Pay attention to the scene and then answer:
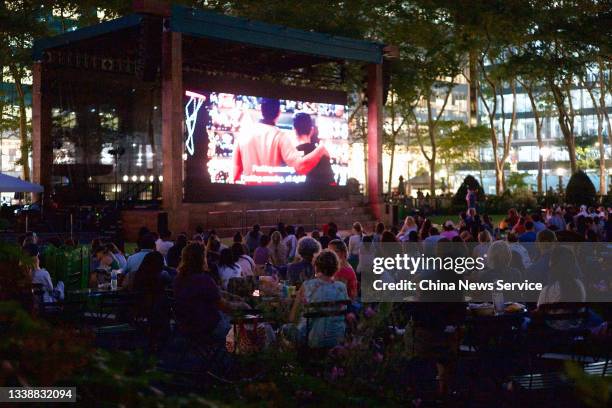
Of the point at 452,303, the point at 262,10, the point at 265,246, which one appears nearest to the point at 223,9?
the point at 262,10

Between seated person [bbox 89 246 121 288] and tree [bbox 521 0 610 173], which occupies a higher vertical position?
tree [bbox 521 0 610 173]

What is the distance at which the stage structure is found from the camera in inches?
992

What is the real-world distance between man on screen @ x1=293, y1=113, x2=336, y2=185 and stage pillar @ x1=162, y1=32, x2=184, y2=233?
22.8 ft

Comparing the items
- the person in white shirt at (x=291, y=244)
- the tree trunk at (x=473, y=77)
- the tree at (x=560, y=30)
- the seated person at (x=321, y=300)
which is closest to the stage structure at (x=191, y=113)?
the tree at (x=560, y=30)

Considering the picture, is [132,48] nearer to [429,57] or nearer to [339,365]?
[429,57]

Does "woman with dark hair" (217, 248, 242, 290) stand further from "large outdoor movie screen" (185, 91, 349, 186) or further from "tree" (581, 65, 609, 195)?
"tree" (581, 65, 609, 195)

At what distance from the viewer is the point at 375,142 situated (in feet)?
108

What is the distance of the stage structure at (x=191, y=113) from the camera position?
82.6 ft

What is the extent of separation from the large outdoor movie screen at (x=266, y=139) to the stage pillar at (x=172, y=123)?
222 cm

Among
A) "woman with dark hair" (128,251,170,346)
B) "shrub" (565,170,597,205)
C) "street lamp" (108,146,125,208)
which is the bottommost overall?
"woman with dark hair" (128,251,170,346)

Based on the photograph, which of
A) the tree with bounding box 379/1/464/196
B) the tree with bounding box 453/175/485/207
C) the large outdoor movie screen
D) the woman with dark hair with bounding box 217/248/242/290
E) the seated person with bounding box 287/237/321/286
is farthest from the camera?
the tree with bounding box 453/175/485/207

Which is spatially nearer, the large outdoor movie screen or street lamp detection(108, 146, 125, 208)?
the large outdoor movie screen

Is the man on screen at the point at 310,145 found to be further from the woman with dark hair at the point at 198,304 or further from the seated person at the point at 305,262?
the woman with dark hair at the point at 198,304

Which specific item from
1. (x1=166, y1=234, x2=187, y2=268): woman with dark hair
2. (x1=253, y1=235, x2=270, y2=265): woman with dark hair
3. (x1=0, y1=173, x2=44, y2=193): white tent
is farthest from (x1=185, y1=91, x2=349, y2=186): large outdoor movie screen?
(x1=166, y1=234, x2=187, y2=268): woman with dark hair
